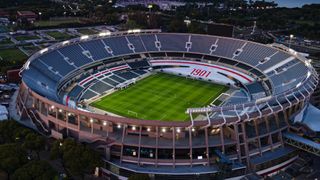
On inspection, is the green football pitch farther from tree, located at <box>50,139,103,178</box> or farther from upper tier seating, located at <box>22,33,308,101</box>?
tree, located at <box>50,139,103,178</box>

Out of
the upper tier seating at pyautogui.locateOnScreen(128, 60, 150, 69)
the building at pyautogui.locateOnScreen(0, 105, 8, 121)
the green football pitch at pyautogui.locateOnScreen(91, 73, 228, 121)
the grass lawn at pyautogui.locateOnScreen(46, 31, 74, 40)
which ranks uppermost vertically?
the upper tier seating at pyautogui.locateOnScreen(128, 60, 150, 69)

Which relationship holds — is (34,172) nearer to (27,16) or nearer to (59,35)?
(59,35)

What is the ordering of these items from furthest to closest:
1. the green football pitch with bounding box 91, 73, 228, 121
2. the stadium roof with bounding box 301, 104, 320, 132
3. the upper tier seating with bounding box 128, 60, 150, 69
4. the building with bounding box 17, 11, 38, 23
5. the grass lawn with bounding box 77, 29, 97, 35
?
the building with bounding box 17, 11, 38, 23 → the grass lawn with bounding box 77, 29, 97, 35 → the upper tier seating with bounding box 128, 60, 150, 69 → the green football pitch with bounding box 91, 73, 228, 121 → the stadium roof with bounding box 301, 104, 320, 132

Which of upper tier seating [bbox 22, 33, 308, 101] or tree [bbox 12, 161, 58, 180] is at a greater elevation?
upper tier seating [bbox 22, 33, 308, 101]

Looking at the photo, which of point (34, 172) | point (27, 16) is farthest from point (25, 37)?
point (34, 172)

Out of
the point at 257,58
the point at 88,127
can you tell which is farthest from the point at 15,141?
the point at 257,58

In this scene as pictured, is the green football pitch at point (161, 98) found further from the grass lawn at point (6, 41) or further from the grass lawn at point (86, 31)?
the grass lawn at point (86, 31)

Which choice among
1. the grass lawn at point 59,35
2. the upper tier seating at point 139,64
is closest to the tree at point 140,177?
the upper tier seating at point 139,64

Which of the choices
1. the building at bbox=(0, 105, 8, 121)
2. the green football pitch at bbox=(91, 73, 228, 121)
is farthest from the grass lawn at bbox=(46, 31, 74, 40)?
the building at bbox=(0, 105, 8, 121)
